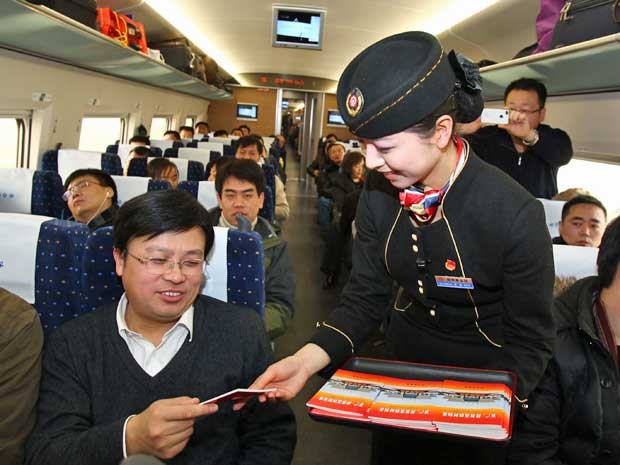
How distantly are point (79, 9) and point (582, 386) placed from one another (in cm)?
517

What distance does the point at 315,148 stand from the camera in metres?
20.0

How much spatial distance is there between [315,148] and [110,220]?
16469mm

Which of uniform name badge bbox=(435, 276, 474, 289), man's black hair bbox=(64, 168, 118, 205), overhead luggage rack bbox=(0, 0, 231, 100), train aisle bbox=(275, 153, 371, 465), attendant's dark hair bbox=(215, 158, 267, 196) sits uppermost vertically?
overhead luggage rack bbox=(0, 0, 231, 100)

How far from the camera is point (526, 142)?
3.72 metres

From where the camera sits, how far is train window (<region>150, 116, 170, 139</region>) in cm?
1390

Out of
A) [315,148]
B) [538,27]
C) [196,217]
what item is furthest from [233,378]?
[315,148]

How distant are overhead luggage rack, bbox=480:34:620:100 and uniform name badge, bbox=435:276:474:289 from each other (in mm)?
1921

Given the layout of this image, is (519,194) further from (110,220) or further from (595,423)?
(110,220)

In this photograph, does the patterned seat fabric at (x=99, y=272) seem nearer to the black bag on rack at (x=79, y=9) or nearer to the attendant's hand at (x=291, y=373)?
the attendant's hand at (x=291, y=373)

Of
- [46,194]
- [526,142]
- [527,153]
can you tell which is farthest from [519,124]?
[46,194]

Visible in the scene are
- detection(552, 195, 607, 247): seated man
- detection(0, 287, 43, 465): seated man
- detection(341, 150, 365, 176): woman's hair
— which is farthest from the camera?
detection(341, 150, 365, 176): woman's hair

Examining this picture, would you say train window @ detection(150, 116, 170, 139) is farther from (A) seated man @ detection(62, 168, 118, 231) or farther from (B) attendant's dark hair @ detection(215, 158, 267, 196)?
(B) attendant's dark hair @ detection(215, 158, 267, 196)

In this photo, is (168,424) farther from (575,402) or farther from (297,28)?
(297,28)

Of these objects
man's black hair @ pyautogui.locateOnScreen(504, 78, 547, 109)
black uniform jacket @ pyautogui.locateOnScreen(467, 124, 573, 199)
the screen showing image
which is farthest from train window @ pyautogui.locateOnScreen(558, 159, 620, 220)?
the screen showing image
